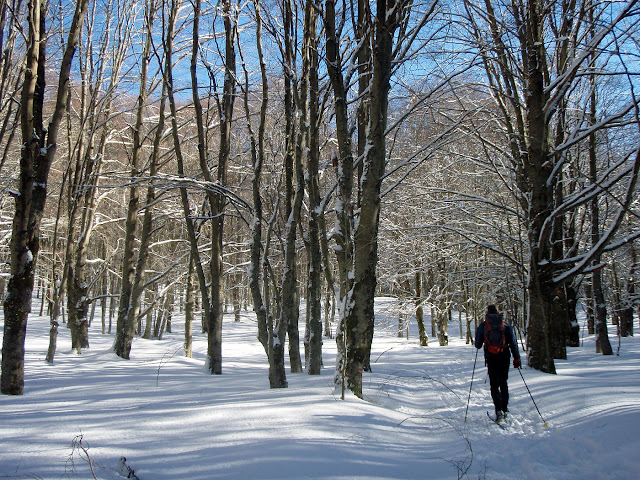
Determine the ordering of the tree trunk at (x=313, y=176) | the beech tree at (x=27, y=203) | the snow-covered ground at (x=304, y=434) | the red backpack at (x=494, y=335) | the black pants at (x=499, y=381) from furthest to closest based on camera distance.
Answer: the tree trunk at (x=313, y=176), the red backpack at (x=494, y=335), the black pants at (x=499, y=381), the beech tree at (x=27, y=203), the snow-covered ground at (x=304, y=434)

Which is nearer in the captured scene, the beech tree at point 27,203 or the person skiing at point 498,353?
the beech tree at point 27,203

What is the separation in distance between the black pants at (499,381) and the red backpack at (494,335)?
126mm

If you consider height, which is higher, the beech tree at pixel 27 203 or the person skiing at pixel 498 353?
the beech tree at pixel 27 203

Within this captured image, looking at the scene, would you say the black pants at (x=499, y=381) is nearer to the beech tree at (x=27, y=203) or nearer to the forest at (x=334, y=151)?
the forest at (x=334, y=151)

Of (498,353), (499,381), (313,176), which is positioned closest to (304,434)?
(499,381)

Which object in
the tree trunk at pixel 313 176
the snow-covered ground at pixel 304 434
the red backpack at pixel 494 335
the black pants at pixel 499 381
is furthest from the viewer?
the tree trunk at pixel 313 176

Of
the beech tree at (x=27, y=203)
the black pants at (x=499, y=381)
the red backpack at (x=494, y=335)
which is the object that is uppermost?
the beech tree at (x=27, y=203)

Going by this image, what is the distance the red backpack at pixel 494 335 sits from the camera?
604 centimetres

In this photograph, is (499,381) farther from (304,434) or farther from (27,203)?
(27,203)

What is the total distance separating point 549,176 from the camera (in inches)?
315

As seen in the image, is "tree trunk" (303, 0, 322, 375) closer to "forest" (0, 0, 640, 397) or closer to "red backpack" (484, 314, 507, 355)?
"forest" (0, 0, 640, 397)

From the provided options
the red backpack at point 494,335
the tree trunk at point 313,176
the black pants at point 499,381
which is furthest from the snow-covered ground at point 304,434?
the tree trunk at point 313,176

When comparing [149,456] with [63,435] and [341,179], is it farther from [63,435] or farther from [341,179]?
[341,179]

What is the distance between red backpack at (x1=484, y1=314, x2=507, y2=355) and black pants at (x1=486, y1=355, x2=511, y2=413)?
126 millimetres
